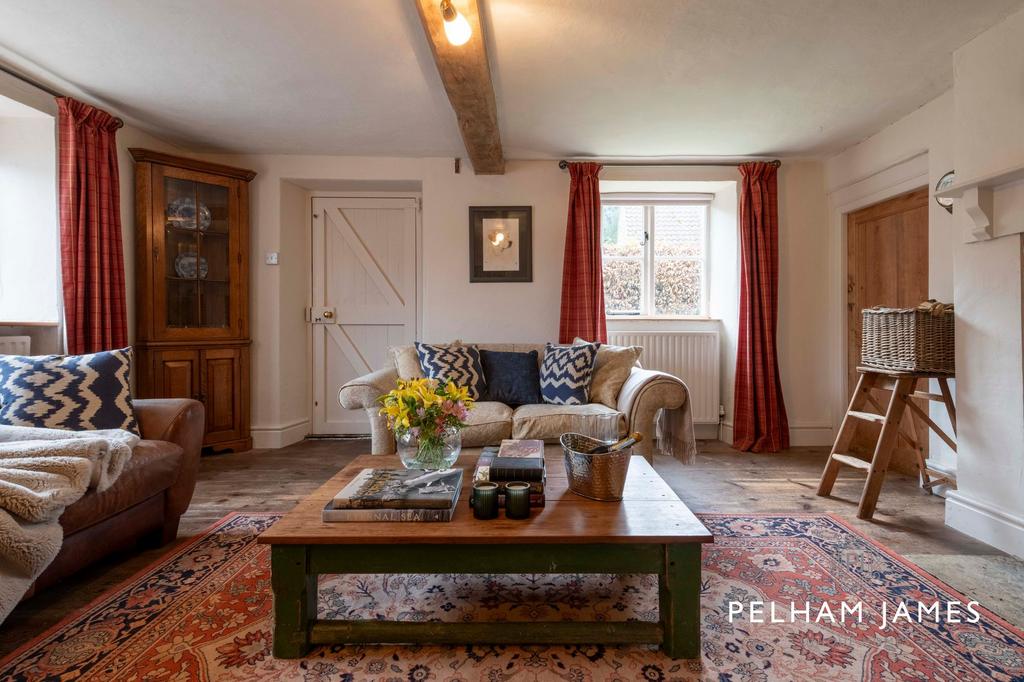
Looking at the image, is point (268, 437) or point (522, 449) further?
point (268, 437)

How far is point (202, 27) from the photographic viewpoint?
83.9 inches

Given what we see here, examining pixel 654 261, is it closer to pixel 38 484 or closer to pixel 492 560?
pixel 492 560

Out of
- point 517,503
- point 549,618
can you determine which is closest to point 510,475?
point 517,503

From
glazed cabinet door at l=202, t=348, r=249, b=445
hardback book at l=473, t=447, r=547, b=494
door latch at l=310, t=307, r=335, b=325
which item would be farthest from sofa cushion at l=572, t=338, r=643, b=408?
glazed cabinet door at l=202, t=348, r=249, b=445

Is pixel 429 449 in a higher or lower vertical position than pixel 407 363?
lower

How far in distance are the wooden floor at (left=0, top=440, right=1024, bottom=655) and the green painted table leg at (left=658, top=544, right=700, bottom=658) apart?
109 centimetres

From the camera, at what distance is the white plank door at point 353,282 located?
13.4ft

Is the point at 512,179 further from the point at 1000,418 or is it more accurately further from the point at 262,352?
the point at 1000,418

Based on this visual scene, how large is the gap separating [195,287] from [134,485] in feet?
7.12

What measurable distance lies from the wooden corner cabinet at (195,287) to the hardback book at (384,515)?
8.75ft

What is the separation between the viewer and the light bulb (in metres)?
1.83

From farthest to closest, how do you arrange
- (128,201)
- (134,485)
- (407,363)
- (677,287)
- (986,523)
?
(677,287)
(128,201)
(407,363)
(986,523)
(134,485)

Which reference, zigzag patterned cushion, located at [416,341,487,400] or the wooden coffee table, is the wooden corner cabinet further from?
the wooden coffee table

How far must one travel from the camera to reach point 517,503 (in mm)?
1294
